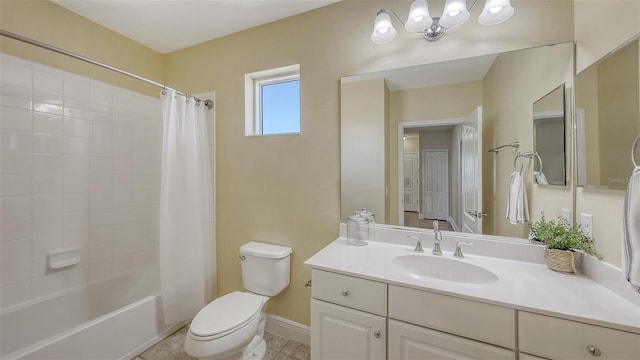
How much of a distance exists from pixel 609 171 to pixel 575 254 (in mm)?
387

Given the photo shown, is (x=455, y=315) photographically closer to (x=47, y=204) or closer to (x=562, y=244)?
(x=562, y=244)

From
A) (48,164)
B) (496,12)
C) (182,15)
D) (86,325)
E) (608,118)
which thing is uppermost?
(182,15)

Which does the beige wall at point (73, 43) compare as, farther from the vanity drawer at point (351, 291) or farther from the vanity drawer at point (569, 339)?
the vanity drawer at point (569, 339)

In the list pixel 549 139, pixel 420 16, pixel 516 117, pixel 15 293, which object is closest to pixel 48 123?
pixel 15 293

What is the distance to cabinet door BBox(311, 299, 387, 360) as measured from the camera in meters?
1.08

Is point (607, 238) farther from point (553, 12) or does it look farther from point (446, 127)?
point (553, 12)

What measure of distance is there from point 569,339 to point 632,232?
1.29 ft

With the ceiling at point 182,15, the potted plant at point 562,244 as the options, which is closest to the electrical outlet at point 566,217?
the potted plant at point 562,244

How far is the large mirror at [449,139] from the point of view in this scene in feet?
4.15

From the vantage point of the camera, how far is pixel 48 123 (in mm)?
1619

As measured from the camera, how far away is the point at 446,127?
144 centimetres

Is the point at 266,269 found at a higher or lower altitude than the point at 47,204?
lower

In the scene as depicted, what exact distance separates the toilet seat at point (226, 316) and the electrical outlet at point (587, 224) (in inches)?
68.1

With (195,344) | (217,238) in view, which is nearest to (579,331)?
(195,344)
